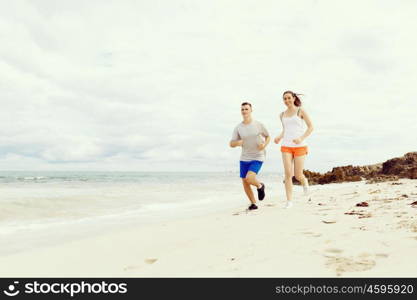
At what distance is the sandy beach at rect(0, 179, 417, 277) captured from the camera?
9.70ft

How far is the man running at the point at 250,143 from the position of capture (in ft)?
22.9

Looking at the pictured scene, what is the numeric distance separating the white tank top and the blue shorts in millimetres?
660

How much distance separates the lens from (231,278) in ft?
9.29

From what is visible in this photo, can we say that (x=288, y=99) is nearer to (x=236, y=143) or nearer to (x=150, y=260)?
(x=236, y=143)

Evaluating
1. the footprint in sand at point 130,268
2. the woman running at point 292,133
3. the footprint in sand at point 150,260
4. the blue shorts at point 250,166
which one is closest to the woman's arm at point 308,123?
the woman running at point 292,133

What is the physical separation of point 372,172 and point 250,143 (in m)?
14.1

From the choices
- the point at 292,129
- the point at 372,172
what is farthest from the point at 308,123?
the point at 372,172

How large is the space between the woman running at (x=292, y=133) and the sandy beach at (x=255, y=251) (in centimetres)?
180

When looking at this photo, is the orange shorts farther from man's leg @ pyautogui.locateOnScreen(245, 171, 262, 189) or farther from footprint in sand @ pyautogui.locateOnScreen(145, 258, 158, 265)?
footprint in sand @ pyautogui.locateOnScreen(145, 258, 158, 265)

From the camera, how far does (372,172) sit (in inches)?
739

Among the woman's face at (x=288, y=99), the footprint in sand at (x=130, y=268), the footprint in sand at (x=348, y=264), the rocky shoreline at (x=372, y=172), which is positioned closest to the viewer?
Result: the footprint in sand at (x=348, y=264)

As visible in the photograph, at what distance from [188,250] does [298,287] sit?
4.78 feet

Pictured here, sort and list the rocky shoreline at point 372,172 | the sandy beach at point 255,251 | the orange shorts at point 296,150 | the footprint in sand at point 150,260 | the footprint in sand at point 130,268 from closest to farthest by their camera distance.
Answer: the sandy beach at point 255,251, the footprint in sand at point 130,268, the footprint in sand at point 150,260, the orange shorts at point 296,150, the rocky shoreline at point 372,172

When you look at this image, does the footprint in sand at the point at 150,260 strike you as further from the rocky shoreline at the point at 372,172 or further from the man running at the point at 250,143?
the rocky shoreline at the point at 372,172
